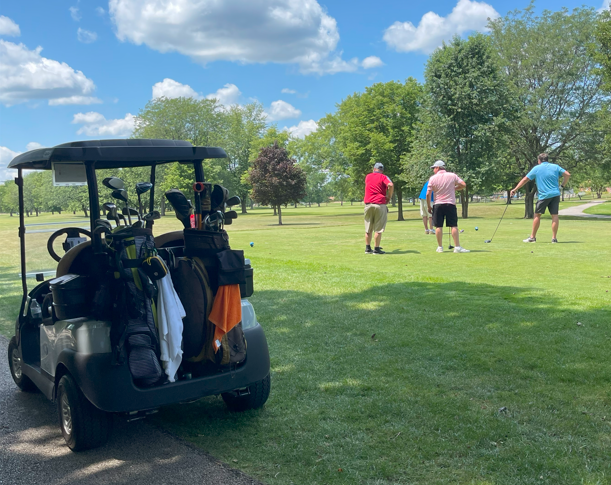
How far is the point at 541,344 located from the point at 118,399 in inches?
158

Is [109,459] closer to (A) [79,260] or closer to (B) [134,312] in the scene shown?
(B) [134,312]

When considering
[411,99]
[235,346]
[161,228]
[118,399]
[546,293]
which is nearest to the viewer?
[118,399]

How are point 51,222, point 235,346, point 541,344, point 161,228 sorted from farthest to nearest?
point 541,344 → point 51,222 → point 161,228 → point 235,346

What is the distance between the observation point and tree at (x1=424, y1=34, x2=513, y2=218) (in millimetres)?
36062

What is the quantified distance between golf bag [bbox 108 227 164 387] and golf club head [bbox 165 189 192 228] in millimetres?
577

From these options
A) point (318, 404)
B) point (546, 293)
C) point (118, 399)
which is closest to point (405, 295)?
point (546, 293)

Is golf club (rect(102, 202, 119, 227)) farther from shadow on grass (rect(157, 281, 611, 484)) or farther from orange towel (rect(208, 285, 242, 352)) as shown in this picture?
shadow on grass (rect(157, 281, 611, 484))

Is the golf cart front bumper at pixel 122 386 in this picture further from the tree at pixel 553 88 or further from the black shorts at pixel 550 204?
the tree at pixel 553 88

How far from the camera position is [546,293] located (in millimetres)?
7730

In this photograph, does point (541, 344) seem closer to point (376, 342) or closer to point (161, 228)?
point (376, 342)

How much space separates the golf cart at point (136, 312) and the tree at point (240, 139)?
6946cm

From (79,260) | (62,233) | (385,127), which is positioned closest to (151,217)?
(79,260)

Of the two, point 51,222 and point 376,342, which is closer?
point 51,222

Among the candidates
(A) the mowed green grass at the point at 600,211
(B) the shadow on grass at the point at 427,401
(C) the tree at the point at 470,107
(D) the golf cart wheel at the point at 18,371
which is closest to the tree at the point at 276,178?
(C) the tree at the point at 470,107
